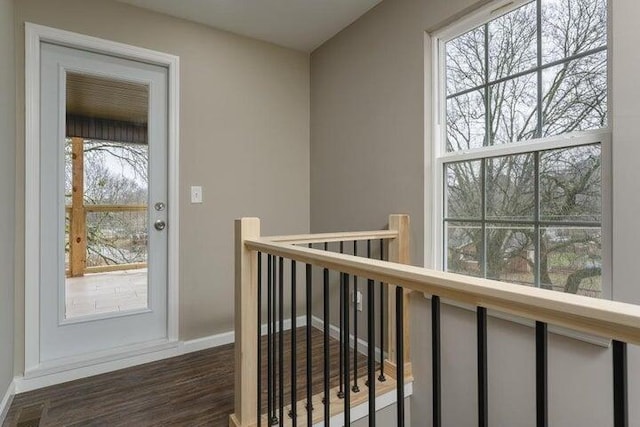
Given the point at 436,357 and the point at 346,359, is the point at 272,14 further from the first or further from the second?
the point at 436,357

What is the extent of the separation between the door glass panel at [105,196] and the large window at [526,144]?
1929 mm

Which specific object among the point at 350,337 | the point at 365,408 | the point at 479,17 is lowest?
the point at 365,408

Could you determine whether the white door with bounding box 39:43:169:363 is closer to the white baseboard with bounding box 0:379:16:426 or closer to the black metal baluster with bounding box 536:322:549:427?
the white baseboard with bounding box 0:379:16:426

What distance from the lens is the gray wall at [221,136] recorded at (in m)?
2.31

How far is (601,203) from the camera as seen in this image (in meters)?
1.34

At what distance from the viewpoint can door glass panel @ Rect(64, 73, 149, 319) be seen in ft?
6.95

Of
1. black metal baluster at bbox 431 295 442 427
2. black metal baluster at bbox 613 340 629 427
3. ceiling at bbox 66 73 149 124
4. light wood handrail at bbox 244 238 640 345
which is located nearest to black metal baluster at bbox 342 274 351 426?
light wood handrail at bbox 244 238 640 345

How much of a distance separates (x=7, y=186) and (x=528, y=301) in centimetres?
230

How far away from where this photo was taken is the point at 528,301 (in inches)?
23.2

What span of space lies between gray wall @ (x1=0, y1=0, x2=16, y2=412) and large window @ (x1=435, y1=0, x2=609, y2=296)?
2237mm

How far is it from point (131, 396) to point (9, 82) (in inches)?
69.9

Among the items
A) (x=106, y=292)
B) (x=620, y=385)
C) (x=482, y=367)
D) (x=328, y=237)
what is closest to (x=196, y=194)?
(x=106, y=292)

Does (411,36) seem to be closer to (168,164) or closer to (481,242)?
(481,242)

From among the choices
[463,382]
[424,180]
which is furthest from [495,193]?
[463,382]
